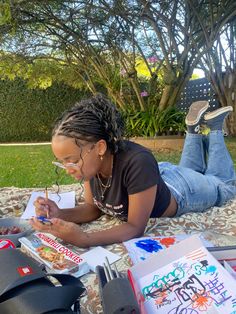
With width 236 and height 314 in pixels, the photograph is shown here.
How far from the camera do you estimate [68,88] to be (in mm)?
10359

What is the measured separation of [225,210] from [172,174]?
1.20ft

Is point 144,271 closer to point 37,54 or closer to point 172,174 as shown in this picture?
point 172,174

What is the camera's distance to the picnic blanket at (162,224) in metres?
1.32

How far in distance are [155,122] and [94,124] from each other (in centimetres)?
520

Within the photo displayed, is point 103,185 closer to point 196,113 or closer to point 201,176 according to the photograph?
point 201,176

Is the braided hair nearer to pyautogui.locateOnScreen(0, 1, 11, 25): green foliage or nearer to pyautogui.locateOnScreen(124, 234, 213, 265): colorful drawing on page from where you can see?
pyautogui.locateOnScreen(124, 234, 213, 265): colorful drawing on page

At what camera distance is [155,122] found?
6773 mm

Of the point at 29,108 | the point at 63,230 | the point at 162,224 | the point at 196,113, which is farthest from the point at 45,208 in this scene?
the point at 29,108

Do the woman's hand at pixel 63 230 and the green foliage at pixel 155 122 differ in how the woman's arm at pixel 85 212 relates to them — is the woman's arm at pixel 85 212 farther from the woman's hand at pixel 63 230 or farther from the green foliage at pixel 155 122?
the green foliage at pixel 155 122

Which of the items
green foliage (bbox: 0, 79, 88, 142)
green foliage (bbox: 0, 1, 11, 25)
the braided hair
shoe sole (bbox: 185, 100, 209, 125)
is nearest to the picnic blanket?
the braided hair

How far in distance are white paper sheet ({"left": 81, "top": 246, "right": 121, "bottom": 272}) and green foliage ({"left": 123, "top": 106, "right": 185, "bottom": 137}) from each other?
5.34 m

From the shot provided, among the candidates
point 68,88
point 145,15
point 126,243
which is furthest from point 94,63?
point 126,243

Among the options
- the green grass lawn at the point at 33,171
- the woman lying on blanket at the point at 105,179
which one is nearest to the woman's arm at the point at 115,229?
the woman lying on blanket at the point at 105,179

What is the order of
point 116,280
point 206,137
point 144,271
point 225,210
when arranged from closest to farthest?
point 116,280
point 144,271
point 225,210
point 206,137
